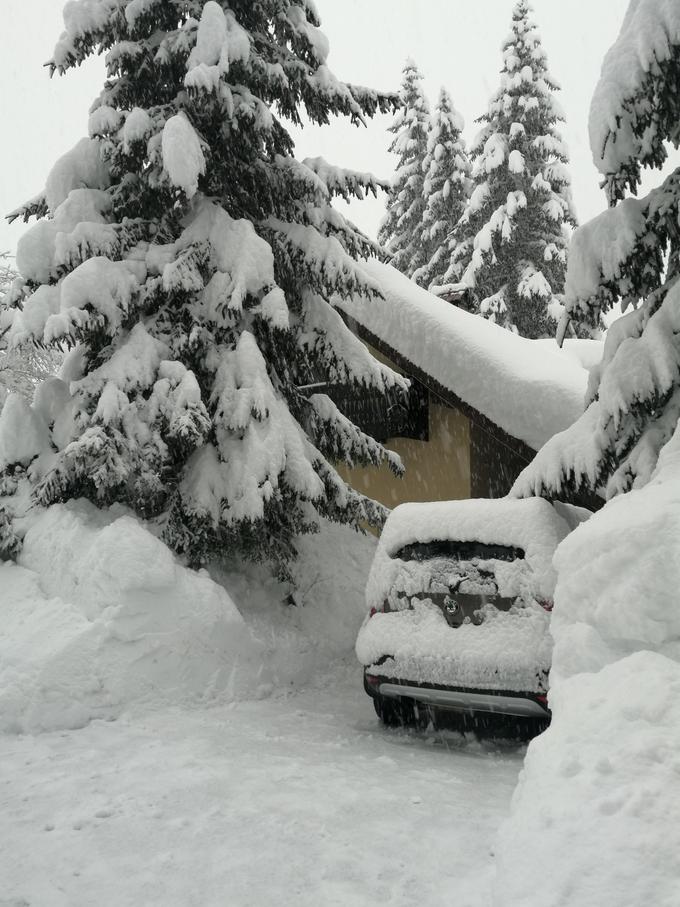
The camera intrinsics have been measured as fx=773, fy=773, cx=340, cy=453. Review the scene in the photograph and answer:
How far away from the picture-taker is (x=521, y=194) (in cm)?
2319

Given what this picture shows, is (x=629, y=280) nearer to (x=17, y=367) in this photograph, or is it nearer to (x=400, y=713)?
(x=400, y=713)

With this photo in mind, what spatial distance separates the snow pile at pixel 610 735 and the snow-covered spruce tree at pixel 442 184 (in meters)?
24.7

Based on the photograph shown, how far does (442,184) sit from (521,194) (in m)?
5.53

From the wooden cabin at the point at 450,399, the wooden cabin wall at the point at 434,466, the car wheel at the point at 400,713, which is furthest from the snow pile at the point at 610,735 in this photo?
the wooden cabin wall at the point at 434,466

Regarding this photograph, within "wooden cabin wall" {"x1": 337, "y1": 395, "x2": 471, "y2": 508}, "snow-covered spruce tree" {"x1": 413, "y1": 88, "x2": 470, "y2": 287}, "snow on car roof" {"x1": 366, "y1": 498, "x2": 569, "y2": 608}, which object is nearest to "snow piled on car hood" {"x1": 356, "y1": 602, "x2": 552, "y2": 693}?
"snow on car roof" {"x1": 366, "y1": 498, "x2": 569, "y2": 608}

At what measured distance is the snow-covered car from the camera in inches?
207

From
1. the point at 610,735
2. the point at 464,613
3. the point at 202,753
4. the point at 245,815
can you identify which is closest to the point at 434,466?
the point at 464,613

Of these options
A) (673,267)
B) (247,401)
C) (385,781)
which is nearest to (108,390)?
(247,401)

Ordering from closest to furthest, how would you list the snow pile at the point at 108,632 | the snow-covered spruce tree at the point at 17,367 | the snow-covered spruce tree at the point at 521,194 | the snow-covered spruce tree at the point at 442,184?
the snow pile at the point at 108,632 < the snow-covered spruce tree at the point at 17,367 < the snow-covered spruce tree at the point at 521,194 < the snow-covered spruce tree at the point at 442,184

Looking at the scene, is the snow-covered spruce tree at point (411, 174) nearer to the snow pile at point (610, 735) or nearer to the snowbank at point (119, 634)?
the snowbank at point (119, 634)

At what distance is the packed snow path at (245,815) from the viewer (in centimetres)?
331

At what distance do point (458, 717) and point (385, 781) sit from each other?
141cm

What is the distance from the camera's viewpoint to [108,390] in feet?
25.2

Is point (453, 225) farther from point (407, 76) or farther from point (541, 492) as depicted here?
A: point (541, 492)
